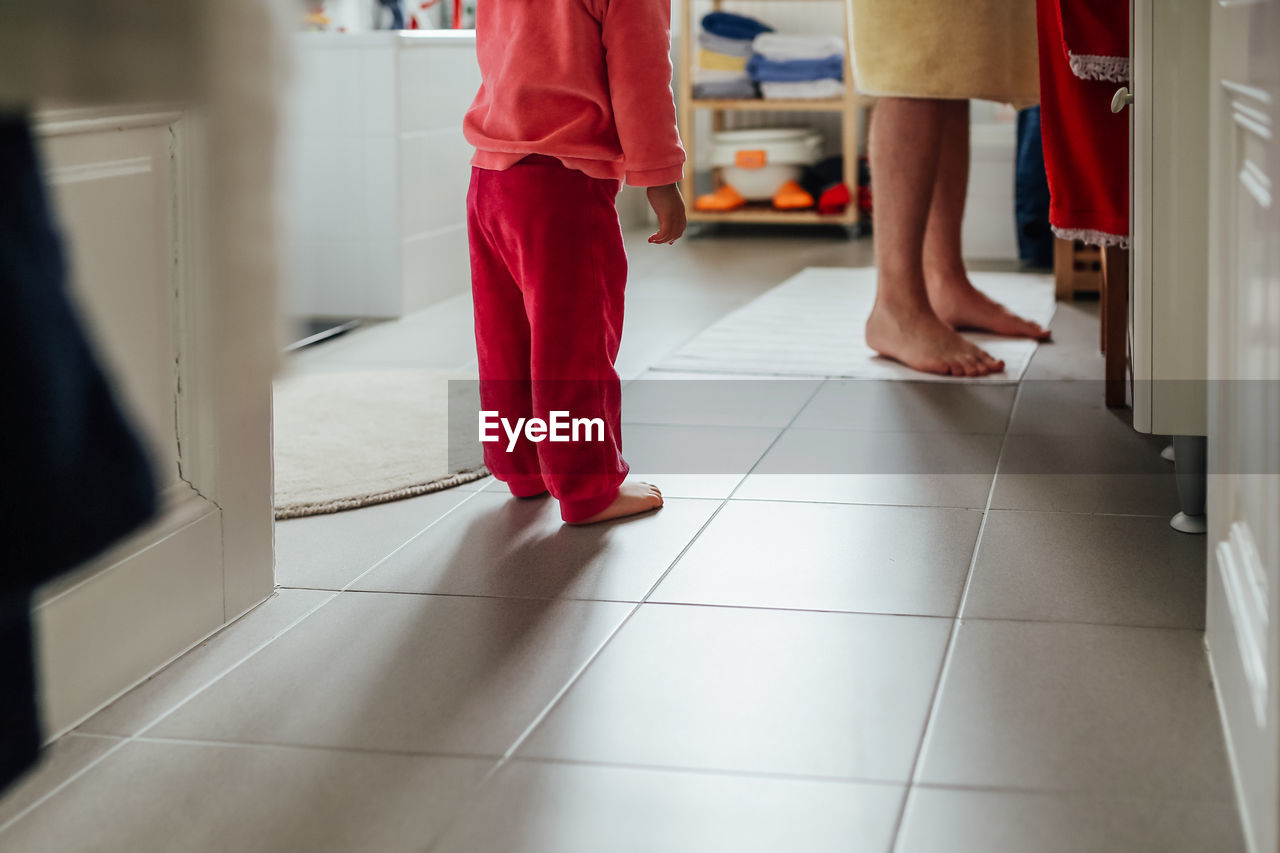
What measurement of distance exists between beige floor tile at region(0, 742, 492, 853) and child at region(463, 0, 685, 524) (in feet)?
1.84

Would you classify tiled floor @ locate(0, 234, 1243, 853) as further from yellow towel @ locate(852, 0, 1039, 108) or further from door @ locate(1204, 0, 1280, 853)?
yellow towel @ locate(852, 0, 1039, 108)

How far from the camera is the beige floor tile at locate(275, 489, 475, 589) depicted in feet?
4.40

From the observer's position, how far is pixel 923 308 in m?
2.22

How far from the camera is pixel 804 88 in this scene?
396cm

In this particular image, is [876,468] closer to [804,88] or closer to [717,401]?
[717,401]

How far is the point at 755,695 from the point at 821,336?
153cm

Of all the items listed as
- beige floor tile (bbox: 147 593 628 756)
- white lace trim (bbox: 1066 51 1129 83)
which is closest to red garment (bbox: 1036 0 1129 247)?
white lace trim (bbox: 1066 51 1129 83)

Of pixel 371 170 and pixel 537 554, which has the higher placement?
pixel 371 170

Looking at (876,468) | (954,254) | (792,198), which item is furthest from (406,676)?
(792,198)

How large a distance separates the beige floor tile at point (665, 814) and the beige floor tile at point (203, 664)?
0.31m

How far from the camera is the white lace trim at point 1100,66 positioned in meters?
1.69

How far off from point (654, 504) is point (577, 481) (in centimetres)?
11

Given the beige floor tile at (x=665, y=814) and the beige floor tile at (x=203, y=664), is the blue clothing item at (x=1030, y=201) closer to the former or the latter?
the beige floor tile at (x=203, y=664)

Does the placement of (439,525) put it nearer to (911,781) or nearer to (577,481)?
(577,481)
